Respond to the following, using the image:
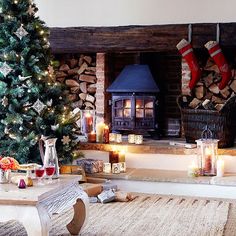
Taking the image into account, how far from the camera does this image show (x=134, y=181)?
5.05 metres

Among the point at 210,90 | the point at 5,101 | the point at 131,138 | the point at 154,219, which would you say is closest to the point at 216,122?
the point at 210,90

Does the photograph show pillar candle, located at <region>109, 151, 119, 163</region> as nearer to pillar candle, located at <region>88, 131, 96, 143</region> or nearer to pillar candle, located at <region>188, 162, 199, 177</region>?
pillar candle, located at <region>88, 131, 96, 143</region>

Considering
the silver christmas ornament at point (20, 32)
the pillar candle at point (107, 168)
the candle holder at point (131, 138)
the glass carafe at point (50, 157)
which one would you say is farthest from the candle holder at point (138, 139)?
the glass carafe at point (50, 157)

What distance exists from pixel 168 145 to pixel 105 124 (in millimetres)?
800

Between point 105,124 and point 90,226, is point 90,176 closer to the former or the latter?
point 105,124

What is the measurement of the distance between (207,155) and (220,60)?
102cm

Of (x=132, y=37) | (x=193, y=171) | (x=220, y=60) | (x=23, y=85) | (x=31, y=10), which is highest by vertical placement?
(x=31, y=10)

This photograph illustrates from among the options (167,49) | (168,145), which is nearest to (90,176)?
(168,145)

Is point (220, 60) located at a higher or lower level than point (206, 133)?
higher

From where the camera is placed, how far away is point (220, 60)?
524cm

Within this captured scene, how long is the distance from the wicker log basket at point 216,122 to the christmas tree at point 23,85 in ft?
4.47

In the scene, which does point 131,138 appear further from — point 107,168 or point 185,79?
point 185,79

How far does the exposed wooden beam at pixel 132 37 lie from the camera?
5293 mm

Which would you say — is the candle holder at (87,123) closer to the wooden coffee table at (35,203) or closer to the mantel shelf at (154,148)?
the mantel shelf at (154,148)
